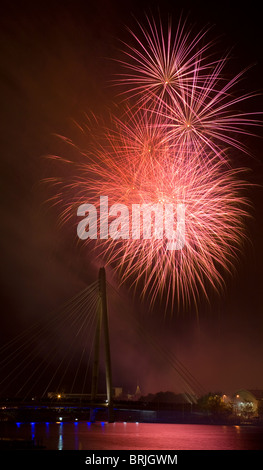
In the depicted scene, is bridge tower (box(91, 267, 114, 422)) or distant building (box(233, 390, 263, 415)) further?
distant building (box(233, 390, 263, 415))

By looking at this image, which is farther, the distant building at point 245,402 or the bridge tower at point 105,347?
the distant building at point 245,402

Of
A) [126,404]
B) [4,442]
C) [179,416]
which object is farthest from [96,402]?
[4,442]

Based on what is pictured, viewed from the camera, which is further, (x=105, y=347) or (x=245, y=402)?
(x=245, y=402)

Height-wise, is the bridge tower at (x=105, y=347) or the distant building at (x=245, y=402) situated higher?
the bridge tower at (x=105, y=347)

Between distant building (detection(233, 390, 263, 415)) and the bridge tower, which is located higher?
the bridge tower
